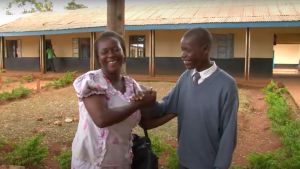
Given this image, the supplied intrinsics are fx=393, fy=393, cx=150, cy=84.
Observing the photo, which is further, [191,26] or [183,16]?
[183,16]

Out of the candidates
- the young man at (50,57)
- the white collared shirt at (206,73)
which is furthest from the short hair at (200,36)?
the young man at (50,57)

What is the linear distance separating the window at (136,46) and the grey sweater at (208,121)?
56.0ft

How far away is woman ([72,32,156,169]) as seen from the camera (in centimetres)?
187

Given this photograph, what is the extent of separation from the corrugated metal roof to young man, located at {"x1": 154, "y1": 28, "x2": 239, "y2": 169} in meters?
12.5

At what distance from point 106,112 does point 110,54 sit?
0.31 metres

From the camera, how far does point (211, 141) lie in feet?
6.61

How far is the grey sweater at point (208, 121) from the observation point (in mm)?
1958

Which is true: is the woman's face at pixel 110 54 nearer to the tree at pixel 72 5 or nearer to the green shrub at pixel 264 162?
the green shrub at pixel 264 162

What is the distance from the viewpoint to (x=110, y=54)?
1979mm

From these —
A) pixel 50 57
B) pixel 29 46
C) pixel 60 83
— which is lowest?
pixel 60 83

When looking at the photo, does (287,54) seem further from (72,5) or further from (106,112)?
(106,112)

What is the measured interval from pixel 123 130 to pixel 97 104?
22 centimetres

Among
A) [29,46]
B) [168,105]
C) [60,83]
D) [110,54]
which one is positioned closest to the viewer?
[110,54]

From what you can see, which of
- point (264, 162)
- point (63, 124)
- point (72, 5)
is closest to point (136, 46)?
point (63, 124)
